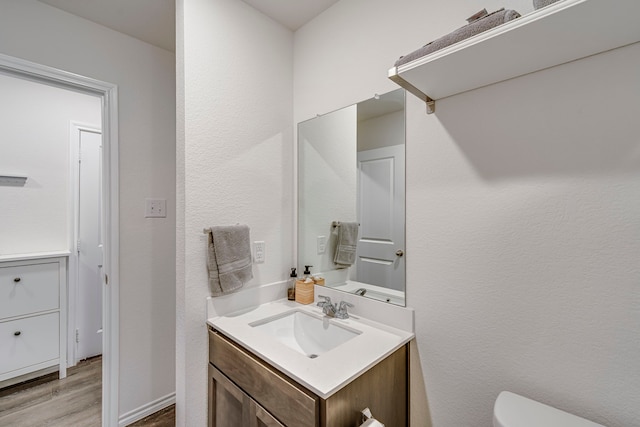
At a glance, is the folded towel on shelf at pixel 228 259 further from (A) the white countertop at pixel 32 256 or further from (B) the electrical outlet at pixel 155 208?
(A) the white countertop at pixel 32 256

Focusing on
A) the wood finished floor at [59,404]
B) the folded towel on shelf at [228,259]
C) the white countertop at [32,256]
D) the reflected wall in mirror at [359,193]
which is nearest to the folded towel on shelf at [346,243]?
the reflected wall in mirror at [359,193]

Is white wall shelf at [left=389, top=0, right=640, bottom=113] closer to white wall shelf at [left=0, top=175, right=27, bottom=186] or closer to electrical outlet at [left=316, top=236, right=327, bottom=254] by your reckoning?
electrical outlet at [left=316, top=236, right=327, bottom=254]

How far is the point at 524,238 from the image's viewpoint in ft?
3.01

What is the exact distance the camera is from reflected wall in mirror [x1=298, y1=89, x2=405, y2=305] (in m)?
1.25

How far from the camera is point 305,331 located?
1.39 meters

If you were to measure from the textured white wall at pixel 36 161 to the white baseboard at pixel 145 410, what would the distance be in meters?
1.48

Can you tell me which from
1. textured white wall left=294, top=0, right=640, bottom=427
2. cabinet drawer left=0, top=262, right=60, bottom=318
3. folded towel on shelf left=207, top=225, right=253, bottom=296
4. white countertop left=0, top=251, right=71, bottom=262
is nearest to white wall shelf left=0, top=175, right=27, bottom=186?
white countertop left=0, top=251, right=71, bottom=262

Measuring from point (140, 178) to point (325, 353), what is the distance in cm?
158

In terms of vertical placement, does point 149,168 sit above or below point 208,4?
below

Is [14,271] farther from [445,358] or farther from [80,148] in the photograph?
[445,358]

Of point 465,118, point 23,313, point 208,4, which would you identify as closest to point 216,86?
point 208,4

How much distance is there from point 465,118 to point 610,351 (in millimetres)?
844

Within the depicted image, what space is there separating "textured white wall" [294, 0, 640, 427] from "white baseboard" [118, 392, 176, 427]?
65.5 inches

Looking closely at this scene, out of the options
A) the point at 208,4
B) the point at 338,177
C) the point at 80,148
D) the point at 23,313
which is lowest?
the point at 23,313
